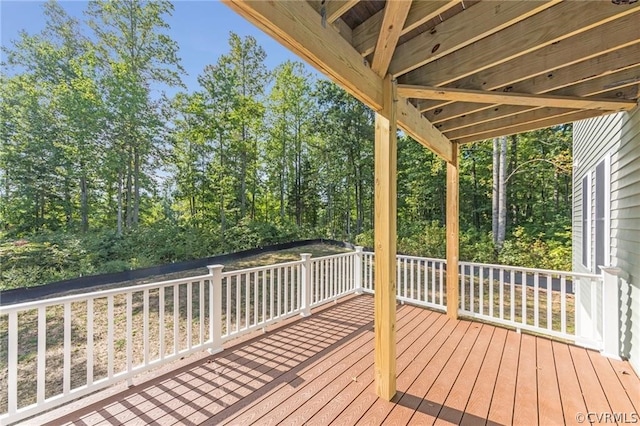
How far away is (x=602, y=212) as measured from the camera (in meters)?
3.47

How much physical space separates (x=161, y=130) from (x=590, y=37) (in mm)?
11529

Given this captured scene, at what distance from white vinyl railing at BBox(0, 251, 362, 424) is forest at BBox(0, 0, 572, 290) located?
10.3ft

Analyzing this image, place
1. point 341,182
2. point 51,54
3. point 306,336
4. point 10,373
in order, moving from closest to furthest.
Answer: point 10,373, point 306,336, point 51,54, point 341,182

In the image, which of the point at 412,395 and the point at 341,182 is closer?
the point at 412,395

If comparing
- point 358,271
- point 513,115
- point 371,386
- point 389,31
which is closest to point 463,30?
point 389,31

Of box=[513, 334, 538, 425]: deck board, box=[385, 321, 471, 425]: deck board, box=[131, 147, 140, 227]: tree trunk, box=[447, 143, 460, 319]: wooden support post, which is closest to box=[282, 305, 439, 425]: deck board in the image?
box=[385, 321, 471, 425]: deck board

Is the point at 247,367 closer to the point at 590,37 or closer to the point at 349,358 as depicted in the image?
the point at 349,358

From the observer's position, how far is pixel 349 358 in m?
2.77

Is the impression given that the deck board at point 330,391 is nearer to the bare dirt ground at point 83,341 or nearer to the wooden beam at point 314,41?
the bare dirt ground at point 83,341

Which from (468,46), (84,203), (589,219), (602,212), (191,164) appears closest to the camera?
(468,46)

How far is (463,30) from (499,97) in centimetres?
84

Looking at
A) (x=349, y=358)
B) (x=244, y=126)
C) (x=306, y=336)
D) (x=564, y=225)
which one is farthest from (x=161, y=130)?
(x=564, y=225)

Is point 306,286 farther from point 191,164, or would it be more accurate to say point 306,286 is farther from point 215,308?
point 191,164

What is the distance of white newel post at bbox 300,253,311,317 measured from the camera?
3.92 metres
